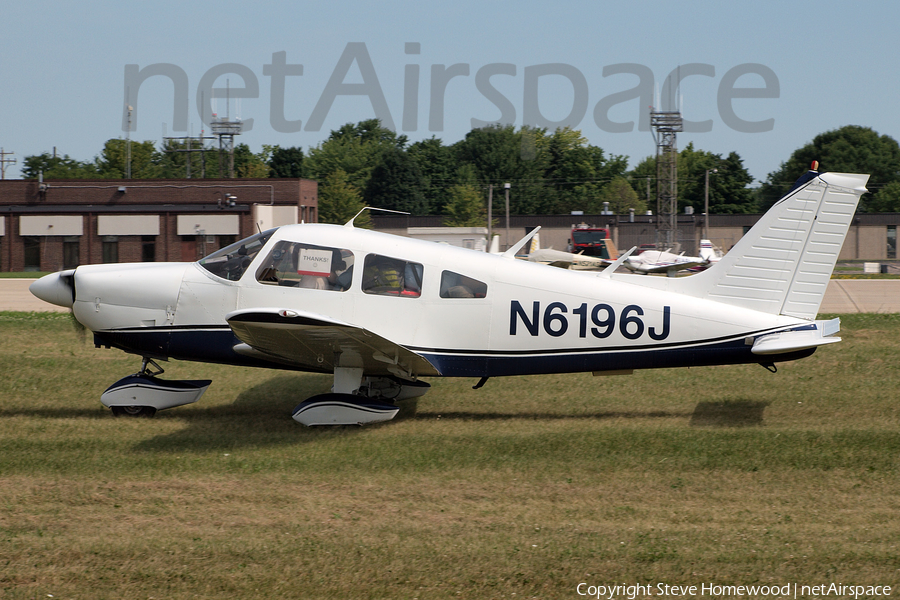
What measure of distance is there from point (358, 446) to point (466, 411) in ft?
6.48

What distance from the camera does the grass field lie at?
16.1ft

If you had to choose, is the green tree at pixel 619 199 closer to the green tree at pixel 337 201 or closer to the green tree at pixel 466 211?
the green tree at pixel 466 211

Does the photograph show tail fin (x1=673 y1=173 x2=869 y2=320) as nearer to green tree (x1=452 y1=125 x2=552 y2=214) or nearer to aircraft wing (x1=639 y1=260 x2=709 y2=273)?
aircraft wing (x1=639 y1=260 x2=709 y2=273)

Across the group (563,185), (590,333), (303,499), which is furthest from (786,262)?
(563,185)

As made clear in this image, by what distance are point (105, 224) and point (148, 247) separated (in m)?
2.50

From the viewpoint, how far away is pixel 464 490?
6.55 meters

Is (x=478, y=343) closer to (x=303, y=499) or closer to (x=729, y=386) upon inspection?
(x=303, y=499)

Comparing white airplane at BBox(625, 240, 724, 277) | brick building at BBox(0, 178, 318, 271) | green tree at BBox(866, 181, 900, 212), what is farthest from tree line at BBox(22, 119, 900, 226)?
white airplane at BBox(625, 240, 724, 277)

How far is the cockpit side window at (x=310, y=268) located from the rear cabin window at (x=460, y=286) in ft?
3.31

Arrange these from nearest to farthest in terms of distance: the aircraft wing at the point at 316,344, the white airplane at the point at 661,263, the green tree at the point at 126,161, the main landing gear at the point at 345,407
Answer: the aircraft wing at the point at 316,344 → the main landing gear at the point at 345,407 → the white airplane at the point at 661,263 → the green tree at the point at 126,161

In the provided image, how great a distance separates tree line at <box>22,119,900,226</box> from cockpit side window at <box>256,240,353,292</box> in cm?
7365

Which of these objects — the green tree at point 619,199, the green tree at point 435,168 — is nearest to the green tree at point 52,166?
the green tree at point 435,168

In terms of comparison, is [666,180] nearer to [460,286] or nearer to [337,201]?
[337,201]

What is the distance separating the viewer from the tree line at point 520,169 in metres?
87.2
